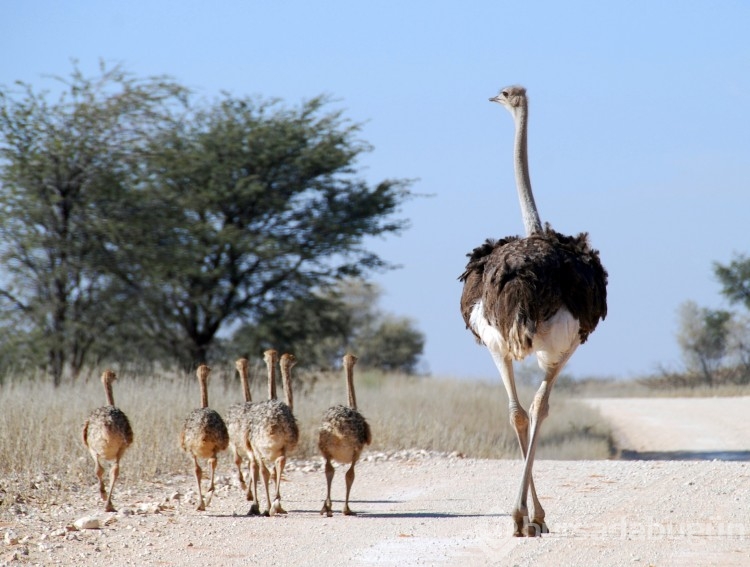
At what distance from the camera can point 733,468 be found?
34.0ft

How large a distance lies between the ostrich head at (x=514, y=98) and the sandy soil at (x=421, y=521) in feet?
10.1

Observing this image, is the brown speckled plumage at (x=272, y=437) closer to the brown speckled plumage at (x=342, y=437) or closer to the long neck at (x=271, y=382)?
the brown speckled plumage at (x=342, y=437)

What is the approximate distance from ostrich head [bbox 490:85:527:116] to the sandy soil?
3.08m

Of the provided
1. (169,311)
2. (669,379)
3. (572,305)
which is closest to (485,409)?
(169,311)

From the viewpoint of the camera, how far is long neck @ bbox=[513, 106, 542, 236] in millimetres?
8062

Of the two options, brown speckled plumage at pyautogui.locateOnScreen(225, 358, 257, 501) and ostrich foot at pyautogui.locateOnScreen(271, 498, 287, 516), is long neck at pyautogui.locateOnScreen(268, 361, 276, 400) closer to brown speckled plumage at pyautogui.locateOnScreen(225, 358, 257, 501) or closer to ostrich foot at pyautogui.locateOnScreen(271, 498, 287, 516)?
brown speckled plumage at pyautogui.locateOnScreen(225, 358, 257, 501)

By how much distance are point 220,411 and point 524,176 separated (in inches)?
247

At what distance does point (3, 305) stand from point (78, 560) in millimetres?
14302

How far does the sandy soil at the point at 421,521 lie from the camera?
22.2ft

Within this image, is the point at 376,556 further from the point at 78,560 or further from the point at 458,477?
the point at 458,477

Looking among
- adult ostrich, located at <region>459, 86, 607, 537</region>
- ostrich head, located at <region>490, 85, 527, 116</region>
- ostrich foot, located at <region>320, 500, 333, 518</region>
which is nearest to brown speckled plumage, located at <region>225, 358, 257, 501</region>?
ostrich foot, located at <region>320, 500, 333, 518</region>

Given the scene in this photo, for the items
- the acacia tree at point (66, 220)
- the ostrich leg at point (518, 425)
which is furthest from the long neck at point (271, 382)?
the acacia tree at point (66, 220)

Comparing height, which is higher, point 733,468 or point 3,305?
point 3,305

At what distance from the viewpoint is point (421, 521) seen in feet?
26.9
